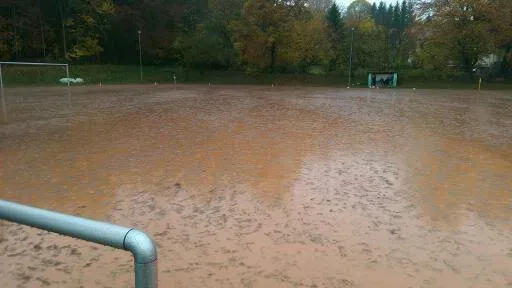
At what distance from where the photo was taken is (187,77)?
45094 millimetres

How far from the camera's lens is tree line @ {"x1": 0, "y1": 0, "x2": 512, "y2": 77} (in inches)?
1494

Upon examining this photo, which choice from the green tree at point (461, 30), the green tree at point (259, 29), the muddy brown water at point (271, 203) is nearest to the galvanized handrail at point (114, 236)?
the muddy brown water at point (271, 203)

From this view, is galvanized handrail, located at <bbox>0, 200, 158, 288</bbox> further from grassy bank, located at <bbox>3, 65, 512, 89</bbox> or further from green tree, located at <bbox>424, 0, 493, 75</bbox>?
green tree, located at <bbox>424, 0, 493, 75</bbox>

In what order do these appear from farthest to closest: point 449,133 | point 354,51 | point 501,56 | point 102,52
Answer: point 102,52, point 354,51, point 501,56, point 449,133

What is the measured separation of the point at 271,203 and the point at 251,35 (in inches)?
1456

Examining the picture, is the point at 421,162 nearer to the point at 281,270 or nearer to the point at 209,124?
the point at 281,270

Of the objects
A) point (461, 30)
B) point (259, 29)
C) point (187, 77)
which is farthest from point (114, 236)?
point (187, 77)

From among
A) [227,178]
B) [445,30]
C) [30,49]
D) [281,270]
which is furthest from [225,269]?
[30,49]

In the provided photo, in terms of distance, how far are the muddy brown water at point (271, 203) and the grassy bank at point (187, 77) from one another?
29.5 m

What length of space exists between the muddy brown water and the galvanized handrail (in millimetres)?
1986

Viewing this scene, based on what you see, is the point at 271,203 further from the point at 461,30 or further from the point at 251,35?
the point at 461,30

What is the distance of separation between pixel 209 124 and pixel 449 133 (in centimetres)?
712

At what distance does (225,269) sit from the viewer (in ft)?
12.1

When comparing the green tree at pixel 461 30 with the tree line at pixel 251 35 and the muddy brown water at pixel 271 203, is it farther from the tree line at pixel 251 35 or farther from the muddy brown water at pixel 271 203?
the muddy brown water at pixel 271 203
